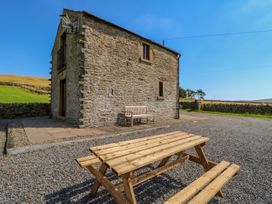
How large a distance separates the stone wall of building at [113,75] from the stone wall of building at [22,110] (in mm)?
7656

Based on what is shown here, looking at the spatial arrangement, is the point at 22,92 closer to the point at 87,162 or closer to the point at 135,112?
the point at 135,112

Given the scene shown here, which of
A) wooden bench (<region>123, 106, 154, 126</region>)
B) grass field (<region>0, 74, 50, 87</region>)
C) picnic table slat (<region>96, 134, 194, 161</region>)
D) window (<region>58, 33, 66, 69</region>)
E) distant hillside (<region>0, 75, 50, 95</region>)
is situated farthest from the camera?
grass field (<region>0, 74, 50, 87</region>)

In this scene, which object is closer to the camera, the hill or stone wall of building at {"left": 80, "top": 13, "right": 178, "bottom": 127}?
stone wall of building at {"left": 80, "top": 13, "right": 178, "bottom": 127}

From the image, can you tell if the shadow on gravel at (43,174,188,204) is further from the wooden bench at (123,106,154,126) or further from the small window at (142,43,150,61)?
the small window at (142,43,150,61)

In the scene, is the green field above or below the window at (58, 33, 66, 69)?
below

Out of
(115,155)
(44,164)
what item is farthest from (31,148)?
(115,155)

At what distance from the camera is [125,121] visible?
8453 mm

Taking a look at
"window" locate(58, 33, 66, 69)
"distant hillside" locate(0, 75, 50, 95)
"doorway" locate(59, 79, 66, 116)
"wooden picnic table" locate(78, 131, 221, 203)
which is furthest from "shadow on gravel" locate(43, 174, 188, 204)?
"distant hillside" locate(0, 75, 50, 95)

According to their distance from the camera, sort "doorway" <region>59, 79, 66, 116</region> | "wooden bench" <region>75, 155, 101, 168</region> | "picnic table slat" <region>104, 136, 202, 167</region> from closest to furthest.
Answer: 1. "picnic table slat" <region>104, 136, 202, 167</region>
2. "wooden bench" <region>75, 155, 101, 168</region>
3. "doorway" <region>59, 79, 66, 116</region>

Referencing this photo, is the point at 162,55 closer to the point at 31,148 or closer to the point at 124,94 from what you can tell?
the point at 124,94

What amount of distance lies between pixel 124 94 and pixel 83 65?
2693mm

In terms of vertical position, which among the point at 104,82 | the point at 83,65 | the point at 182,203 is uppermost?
the point at 83,65

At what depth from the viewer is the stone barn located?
23.3 feet

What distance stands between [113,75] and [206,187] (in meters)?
6.99
